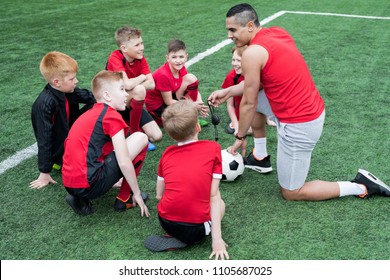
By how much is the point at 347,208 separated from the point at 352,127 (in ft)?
5.56

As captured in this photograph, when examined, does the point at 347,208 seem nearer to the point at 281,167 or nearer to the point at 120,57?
the point at 281,167

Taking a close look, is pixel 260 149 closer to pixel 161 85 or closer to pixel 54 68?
pixel 161 85

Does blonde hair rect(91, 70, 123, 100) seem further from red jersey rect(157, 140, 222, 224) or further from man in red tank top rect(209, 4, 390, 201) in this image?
man in red tank top rect(209, 4, 390, 201)

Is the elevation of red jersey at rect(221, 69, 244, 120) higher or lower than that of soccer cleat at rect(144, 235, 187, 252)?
higher

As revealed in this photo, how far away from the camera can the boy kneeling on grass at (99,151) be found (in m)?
3.48

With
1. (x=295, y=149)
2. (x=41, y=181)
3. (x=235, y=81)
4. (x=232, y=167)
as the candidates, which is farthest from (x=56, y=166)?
(x=295, y=149)

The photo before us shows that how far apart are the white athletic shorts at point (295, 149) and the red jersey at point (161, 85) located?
175cm

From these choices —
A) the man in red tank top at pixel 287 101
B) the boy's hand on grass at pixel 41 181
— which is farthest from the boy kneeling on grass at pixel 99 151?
the man in red tank top at pixel 287 101

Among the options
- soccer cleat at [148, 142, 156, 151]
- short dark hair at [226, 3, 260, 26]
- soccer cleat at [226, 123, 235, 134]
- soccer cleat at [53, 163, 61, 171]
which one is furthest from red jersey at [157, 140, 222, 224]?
soccer cleat at [226, 123, 235, 134]

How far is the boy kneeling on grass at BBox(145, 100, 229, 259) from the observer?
314 centimetres

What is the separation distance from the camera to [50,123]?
4012mm

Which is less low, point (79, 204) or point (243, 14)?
point (243, 14)

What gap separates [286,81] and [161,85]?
186 cm

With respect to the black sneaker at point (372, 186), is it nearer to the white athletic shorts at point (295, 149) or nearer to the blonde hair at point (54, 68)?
the white athletic shorts at point (295, 149)
